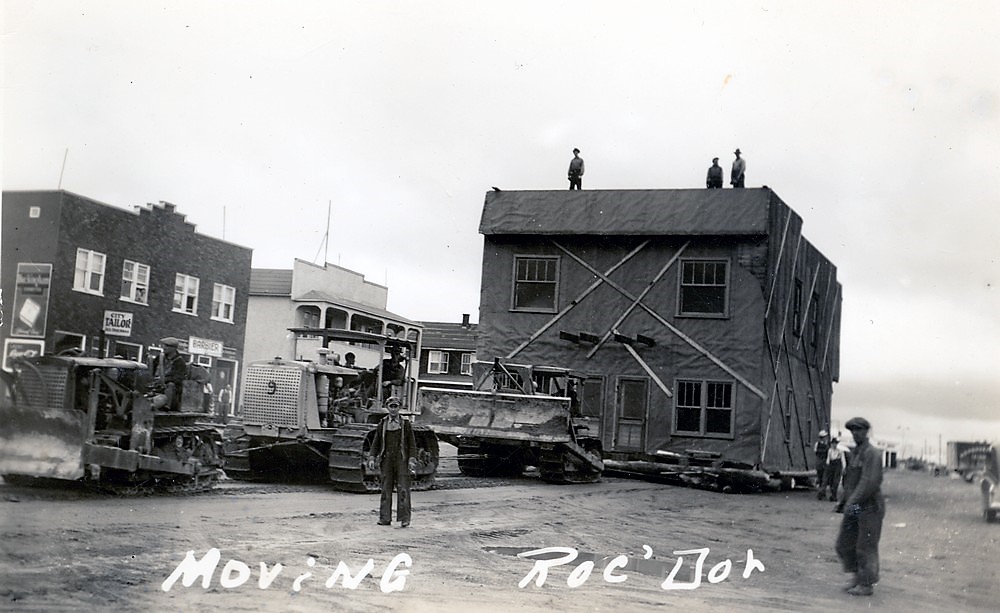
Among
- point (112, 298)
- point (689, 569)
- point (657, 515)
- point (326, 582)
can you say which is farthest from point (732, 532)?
point (112, 298)

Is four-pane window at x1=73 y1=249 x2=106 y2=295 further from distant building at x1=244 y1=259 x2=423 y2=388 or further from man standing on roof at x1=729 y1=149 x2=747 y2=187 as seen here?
man standing on roof at x1=729 y1=149 x2=747 y2=187

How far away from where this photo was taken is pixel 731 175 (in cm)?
1127

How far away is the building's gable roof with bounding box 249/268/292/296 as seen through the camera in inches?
399

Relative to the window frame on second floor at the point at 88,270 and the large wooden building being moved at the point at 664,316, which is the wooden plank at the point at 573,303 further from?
the window frame on second floor at the point at 88,270

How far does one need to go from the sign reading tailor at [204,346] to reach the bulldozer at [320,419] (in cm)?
54

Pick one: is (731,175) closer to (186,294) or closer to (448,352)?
(186,294)

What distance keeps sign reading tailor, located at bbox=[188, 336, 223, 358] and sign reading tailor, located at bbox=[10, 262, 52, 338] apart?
203 centimetres

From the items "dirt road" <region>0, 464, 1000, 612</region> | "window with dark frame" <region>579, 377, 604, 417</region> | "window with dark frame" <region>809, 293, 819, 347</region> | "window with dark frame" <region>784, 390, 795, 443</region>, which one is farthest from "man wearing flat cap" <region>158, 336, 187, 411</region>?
"window with dark frame" <region>784, 390, 795, 443</region>

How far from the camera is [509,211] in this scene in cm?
1303

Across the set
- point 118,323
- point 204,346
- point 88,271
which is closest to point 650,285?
point 204,346

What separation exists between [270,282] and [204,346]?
2.07 metres

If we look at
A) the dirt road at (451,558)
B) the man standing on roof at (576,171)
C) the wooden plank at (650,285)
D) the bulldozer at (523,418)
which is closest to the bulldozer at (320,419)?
the bulldozer at (523,418)

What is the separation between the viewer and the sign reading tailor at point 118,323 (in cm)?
1032

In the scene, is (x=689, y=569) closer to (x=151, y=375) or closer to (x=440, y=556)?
(x=440, y=556)
